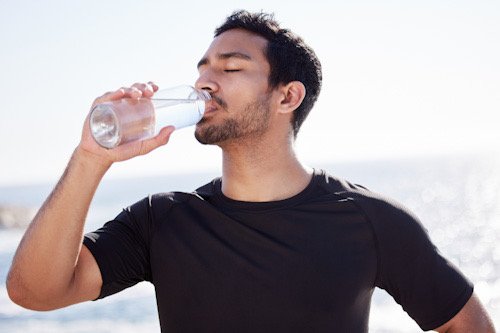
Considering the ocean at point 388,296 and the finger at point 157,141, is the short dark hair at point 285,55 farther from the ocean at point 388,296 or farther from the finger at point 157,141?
the ocean at point 388,296

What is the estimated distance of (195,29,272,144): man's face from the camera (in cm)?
292

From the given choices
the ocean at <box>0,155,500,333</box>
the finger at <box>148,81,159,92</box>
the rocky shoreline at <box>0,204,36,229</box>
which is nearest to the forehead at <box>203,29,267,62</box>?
the finger at <box>148,81,159,92</box>

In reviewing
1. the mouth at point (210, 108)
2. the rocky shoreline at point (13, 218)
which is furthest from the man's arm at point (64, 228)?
the rocky shoreline at point (13, 218)

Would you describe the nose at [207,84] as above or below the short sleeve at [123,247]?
above

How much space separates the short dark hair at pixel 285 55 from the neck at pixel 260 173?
0.30 m

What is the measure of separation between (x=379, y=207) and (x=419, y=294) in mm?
379

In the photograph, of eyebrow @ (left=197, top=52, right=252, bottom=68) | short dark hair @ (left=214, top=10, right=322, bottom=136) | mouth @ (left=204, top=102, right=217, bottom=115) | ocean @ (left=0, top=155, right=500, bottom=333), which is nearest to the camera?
mouth @ (left=204, top=102, right=217, bottom=115)

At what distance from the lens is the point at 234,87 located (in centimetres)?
298

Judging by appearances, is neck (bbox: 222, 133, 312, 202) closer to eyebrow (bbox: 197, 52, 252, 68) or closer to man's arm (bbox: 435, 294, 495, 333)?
eyebrow (bbox: 197, 52, 252, 68)

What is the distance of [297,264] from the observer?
8.93ft

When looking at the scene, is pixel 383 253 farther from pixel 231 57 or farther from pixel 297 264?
pixel 231 57

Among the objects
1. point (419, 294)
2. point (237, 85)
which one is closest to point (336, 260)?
point (419, 294)

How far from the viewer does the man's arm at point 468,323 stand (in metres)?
2.77

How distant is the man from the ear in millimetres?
195
